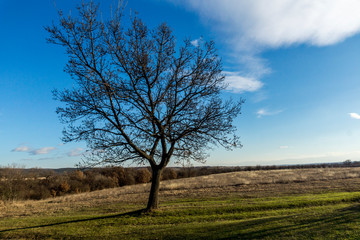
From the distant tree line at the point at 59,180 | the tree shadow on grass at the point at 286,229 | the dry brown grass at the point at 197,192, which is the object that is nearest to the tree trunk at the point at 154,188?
the tree shadow on grass at the point at 286,229

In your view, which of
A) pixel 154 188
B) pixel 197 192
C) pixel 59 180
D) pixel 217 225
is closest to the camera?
pixel 217 225

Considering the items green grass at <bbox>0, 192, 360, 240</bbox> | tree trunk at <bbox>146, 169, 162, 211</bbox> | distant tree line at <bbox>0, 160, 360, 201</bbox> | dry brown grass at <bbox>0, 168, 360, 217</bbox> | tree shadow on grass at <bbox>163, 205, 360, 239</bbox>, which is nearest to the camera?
tree shadow on grass at <bbox>163, 205, 360, 239</bbox>

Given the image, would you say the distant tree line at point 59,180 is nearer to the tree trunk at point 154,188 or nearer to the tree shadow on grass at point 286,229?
the tree trunk at point 154,188

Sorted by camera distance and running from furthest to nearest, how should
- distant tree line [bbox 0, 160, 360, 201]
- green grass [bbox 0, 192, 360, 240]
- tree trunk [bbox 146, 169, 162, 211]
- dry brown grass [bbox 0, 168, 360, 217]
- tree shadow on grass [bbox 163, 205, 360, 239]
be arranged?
distant tree line [bbox 0, 160, 360, 201] < dry brown grass [bbox 0, 168, 360, 217] < tree trunk [bbox 146, 169, 162, 211] < green grass [bbox 0, 192, 360, 240] < tree shadow on grass [bbox 163, 205, 360, 239]

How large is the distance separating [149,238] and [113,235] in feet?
7.08

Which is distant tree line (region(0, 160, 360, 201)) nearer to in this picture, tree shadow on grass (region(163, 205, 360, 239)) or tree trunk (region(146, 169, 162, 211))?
tree trunk (region(146, 169, 162, 211))

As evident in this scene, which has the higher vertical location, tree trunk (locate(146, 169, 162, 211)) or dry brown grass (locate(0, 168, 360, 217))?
tree trunk (locate(146, 169, 162, 211))

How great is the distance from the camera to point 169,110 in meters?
15.7

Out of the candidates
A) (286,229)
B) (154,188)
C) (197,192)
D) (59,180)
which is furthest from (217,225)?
(59,180)

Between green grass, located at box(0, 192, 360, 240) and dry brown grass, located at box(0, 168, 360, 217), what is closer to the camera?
green grass, located at box(0, 192, 360, 240)

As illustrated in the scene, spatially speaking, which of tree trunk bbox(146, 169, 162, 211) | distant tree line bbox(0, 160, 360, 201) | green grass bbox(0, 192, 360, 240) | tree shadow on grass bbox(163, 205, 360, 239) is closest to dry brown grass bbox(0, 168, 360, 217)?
distant tree line bbox(0, 160, 360, 201)

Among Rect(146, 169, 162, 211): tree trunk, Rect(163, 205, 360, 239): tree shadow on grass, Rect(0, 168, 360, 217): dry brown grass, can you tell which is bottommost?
Rect(0, 168, 360, 217): dry brown grass

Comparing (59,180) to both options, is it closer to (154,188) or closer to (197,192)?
(197,192)

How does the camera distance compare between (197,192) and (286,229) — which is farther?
(197,192)
